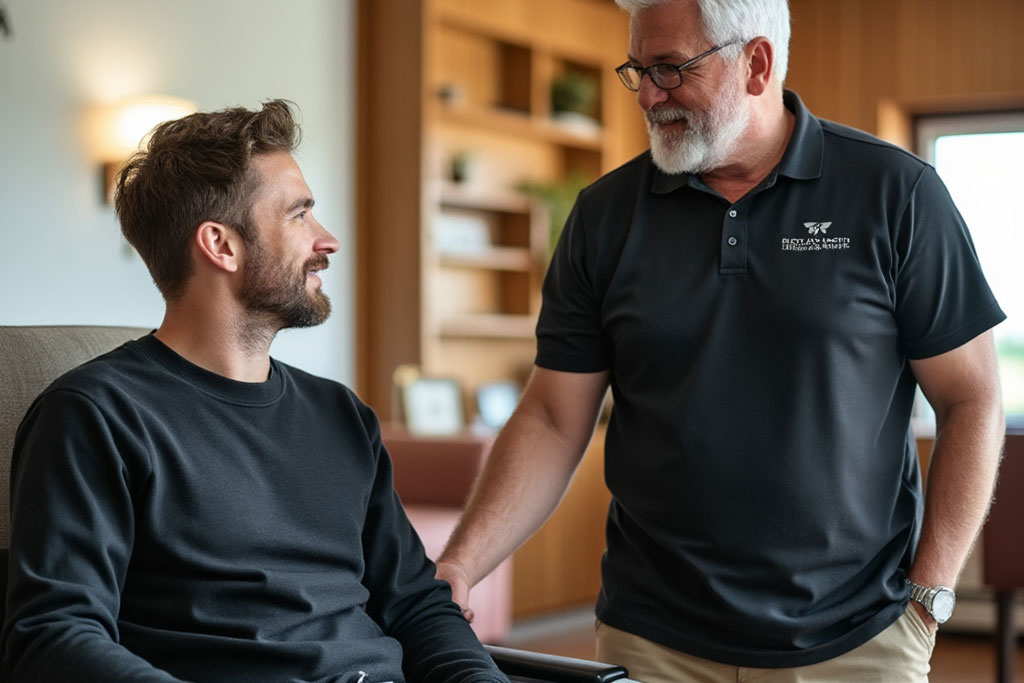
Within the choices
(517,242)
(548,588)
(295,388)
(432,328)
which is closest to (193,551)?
(295,388)

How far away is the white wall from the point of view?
423 cm

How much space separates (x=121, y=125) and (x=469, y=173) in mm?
1751

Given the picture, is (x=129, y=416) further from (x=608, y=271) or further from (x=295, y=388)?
(x=608, y=271)

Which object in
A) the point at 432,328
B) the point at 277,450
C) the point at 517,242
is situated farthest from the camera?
the point at 517,242

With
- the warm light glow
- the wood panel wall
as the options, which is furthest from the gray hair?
the wood panel wall

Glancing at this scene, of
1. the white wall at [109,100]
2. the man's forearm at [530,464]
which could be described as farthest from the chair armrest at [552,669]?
the white wall at [109,100]

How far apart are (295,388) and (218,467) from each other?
215 millimetres

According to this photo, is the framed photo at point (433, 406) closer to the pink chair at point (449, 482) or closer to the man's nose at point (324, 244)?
the pink chair at point (449, 482)

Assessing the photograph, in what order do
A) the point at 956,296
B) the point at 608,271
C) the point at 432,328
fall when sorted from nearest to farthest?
the point at 956,296 → the point at 608,271 → the point at 432,328

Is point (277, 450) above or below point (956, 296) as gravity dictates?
below

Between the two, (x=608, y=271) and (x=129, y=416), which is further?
(x=608, y=271)

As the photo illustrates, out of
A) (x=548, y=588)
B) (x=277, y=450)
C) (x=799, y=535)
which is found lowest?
(x=548, y=588)

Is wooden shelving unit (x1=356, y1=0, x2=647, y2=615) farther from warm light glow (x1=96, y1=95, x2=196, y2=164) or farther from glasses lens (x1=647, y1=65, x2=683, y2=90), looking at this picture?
glasses lens (x1=647, y1=65, x2=683, y2=90)

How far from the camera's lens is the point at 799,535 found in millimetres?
1713
